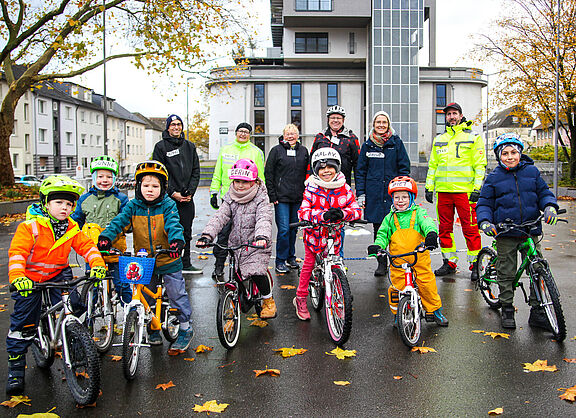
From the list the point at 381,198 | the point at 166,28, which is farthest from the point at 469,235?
the point at 166,28

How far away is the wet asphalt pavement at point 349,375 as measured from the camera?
12.4 ft

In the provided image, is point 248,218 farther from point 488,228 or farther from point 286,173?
point 286,173

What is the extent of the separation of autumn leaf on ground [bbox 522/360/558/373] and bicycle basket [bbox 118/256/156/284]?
317 cm

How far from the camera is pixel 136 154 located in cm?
9244

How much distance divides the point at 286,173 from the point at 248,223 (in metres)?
2.78

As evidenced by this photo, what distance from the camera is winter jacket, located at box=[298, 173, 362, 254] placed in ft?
18.2

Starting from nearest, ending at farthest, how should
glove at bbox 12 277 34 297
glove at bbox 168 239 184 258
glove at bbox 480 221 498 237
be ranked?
glove at bbox 12 277 34 297
glove at bbox 168 239 184 258
glove at bbox 480 221 498 237

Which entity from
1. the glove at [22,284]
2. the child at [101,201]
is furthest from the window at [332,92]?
the glove at [22,284]

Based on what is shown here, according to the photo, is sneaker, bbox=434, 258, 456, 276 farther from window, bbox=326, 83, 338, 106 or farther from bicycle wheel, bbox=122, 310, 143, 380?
window, bbox=326, 83, 338, 106

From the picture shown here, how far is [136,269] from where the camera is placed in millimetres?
4426

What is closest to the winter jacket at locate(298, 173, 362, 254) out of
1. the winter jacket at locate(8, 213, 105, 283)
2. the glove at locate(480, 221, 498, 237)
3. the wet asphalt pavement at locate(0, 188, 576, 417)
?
the wet asphalt pavement at locate(0, 188, 576, 417)

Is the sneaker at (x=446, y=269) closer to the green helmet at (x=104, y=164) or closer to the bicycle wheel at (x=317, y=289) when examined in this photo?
the bicycle wheel at (x=317, y=289)

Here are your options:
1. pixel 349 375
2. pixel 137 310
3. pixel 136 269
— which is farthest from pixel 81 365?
pixel 349 375

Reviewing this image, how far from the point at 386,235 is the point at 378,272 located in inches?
101
